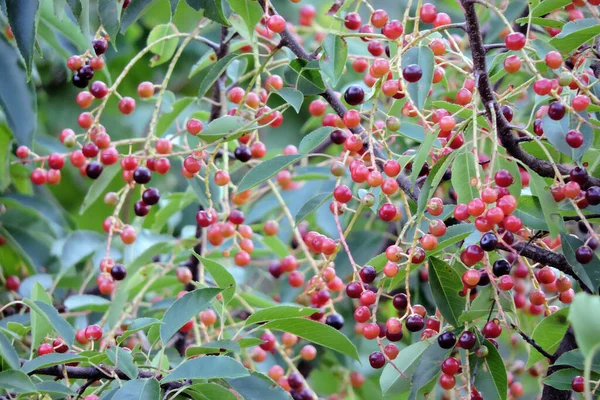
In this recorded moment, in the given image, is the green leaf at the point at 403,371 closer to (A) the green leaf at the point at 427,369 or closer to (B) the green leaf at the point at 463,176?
(A) the green leaf at the point at 427,369

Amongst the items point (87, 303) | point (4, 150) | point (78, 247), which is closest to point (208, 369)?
point (87, 303)

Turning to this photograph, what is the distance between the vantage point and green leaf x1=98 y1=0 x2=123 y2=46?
1045mm

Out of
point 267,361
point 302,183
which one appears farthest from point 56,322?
point 302,183

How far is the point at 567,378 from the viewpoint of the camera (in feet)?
3.05

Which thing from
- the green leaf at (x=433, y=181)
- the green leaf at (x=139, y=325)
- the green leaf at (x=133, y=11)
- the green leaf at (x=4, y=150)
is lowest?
the green leaf at (x=4, y=150)

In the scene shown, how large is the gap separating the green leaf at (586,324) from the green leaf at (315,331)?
0.43 metres

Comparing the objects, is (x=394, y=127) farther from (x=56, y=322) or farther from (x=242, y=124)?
(x=56, y=322)

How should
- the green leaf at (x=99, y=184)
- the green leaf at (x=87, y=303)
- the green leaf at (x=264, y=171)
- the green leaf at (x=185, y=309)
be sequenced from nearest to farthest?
the green leaf at (x=185, y=309)
the green leaf at (x=264, y=171)
the green leaf at (x=99, y=184)
the green leaf at (x=87, y=303)

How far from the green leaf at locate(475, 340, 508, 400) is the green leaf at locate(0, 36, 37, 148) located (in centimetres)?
97

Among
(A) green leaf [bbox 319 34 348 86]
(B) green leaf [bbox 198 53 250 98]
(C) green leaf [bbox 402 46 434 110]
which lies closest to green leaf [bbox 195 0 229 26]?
(B) green leaf [bbox 198 53 250 98]

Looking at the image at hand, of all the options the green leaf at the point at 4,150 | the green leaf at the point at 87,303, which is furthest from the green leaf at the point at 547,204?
the green leaf at the point at 4,150

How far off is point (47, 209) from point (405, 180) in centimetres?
103

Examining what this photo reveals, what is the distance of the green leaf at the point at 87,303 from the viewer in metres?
1.54

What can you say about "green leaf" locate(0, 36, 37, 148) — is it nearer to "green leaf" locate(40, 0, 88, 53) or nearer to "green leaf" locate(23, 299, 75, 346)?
"green leaf" locate(40, 0, 88, 53)
